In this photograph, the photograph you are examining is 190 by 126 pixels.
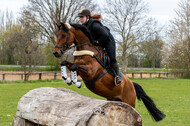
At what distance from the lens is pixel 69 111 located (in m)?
3.62

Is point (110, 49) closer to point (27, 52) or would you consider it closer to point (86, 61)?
point (86, 61)

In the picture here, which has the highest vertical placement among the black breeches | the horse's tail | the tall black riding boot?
the black breeches

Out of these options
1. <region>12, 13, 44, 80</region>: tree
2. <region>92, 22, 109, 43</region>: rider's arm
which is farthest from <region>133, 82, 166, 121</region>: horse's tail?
<region>12, 13, 44, 80</region>: tree

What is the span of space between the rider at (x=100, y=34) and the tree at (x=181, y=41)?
27567 mm

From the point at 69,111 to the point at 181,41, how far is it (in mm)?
32511

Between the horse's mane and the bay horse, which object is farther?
the horse's mane

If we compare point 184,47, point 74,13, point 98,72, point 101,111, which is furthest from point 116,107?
point 184,47

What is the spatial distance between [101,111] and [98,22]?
2.43 metres

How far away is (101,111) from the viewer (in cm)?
335

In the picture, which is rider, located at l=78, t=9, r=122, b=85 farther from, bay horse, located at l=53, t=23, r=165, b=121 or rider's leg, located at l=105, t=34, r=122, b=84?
bay horse, located at l=53, t=23, r=165, b=121

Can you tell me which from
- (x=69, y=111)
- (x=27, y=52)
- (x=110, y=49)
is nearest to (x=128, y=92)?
(x=110, y=49)

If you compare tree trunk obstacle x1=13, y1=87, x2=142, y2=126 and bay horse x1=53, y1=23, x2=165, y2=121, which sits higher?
bay horse x1=53, y1=23, x2=165, y2=121

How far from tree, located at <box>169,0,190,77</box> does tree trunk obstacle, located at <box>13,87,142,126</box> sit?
2890cm

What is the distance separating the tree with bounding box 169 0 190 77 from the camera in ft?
103
